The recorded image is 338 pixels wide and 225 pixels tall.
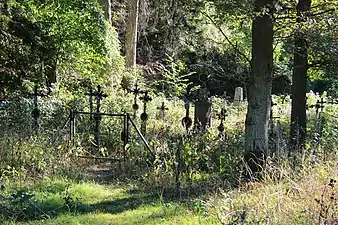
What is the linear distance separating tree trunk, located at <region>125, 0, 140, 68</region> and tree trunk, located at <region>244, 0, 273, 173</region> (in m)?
11.6

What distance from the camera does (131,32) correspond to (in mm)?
17297

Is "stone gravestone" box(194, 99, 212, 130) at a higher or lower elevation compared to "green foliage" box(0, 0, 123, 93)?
lower

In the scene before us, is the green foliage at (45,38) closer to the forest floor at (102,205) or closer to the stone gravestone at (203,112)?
the stone gravestone at (203,112)

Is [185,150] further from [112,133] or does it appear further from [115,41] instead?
[115,41]

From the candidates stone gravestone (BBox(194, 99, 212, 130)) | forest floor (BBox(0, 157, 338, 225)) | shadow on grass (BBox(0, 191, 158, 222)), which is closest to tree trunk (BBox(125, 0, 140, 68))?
stone gravestone (BBox(194, 99, 212, 130))

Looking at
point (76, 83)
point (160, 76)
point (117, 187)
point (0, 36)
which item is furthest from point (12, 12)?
point (160, 76)

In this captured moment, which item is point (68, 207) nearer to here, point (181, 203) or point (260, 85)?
point (181, 203)

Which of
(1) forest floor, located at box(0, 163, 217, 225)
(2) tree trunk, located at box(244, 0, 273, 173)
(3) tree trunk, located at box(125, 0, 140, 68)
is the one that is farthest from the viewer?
(3) tree trunk, located at box(125, 0, 140, 68)

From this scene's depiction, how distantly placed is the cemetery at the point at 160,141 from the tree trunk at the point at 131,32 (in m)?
4.72

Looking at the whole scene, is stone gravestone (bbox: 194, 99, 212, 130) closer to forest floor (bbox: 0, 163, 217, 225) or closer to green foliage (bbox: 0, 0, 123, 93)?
forest floor (bbox: 0, 163, 217, 225)

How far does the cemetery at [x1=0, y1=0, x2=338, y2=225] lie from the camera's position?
14.8 ft

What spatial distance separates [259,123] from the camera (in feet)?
19.5

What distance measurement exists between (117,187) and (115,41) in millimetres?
9351

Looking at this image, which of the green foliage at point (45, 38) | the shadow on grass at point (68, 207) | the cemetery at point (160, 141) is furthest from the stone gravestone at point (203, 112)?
the green foliage at point (45, 38)
